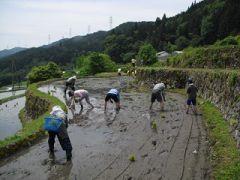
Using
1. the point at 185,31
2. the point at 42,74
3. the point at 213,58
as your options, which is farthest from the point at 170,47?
the point at 213,58

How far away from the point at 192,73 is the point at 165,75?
5.71m

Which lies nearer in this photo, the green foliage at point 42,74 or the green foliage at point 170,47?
the green foliage at point 42,74

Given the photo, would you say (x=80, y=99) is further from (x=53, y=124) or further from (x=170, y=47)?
(x=170, y=47)

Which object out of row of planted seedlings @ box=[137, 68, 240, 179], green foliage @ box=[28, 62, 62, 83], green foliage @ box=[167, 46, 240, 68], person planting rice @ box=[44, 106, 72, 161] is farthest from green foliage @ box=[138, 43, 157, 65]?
person planting rice @ box=[44, 106, 72, 161]

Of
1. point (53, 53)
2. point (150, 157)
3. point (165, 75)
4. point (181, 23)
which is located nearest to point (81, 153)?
point (150, 157)

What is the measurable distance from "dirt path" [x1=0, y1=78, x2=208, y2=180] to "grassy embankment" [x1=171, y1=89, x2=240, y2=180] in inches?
13.5

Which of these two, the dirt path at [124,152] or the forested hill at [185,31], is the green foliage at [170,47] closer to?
the forested hill at [185,31]

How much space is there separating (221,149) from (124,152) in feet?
11.4

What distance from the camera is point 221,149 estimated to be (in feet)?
38.3

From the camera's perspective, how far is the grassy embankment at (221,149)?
963cm

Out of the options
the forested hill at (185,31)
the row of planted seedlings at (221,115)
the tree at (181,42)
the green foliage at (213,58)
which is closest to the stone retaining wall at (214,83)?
the row of planted seedlings at (221,115)

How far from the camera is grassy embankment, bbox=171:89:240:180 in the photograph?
963 cm

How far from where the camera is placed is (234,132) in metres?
13.0

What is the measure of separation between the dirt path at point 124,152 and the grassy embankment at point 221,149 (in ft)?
1.13
